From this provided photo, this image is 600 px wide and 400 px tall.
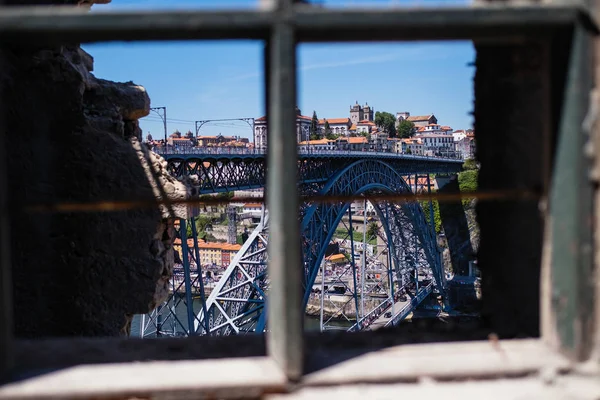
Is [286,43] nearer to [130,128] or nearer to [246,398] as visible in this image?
[246,398]

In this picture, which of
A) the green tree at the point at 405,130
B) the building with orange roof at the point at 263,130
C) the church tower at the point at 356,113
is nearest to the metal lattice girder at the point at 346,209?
the building with orange roof at the point at 263,130

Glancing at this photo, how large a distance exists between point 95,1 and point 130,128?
2.22 feet

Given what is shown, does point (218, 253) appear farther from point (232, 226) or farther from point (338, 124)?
point (338, 124)

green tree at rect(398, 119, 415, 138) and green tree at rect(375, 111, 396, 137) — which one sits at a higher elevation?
green tree at rect(375, 111, 396, 137)

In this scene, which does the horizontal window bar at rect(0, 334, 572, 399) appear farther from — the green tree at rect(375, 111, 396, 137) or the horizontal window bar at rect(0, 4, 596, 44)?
the green tree at rect(375, 111, 396, 137)

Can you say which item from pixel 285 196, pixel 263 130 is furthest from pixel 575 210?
pixel 263 130

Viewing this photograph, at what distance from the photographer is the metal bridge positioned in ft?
45.5

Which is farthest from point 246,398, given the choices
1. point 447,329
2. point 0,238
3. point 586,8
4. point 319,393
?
point 586,8

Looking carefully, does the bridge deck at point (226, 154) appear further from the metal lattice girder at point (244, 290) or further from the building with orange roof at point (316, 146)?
the metal lattice girder at point (244, 290)

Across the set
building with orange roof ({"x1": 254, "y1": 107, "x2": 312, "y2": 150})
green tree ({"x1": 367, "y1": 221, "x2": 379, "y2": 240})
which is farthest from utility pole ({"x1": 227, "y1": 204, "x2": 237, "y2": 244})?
green tree ({"x1": 367, "y1": 221, "x2": 379, "y2": 240})

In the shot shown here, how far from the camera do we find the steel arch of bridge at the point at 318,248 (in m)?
15.3

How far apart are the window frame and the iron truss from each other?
24.7 feet

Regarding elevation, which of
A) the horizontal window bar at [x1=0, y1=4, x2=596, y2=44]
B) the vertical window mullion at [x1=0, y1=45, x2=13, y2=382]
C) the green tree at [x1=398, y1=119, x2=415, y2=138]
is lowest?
the vertical window mullion at [x1=0, y1=45, x2=13, y2=382]

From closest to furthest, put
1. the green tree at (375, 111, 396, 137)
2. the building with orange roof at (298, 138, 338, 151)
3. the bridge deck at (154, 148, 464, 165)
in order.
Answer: the bridge deck at (154, 148, 464, 165)
the building with orange roof at (298, 138, 338, 151)
the green tree at (375, 111, 396, 137)
